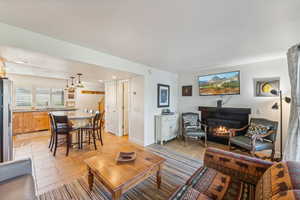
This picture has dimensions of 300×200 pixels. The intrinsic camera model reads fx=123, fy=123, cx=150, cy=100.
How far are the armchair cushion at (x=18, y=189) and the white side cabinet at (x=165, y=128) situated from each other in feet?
9.58

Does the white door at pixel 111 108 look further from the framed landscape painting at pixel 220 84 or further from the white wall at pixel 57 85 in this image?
the framed landscape painting at pixel 220 84

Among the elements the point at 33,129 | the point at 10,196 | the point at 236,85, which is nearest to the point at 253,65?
the point at 236,85

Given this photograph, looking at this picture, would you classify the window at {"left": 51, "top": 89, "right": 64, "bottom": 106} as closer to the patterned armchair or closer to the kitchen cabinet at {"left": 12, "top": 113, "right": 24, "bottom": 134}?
the kitchen cabinet at {"left": 12, "top": 113, "right": 24, "bottom": 134}

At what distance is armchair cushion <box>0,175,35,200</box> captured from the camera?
42.0 inches

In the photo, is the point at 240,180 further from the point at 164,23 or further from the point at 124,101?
the point at 124,101

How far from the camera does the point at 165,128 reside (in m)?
3.82

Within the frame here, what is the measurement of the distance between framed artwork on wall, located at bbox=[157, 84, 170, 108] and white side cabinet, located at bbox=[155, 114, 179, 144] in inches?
18.5

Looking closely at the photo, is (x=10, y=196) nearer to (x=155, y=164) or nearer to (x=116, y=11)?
(x=155, y=164)

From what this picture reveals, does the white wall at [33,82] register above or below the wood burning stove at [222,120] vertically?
above

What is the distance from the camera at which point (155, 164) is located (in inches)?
67.3

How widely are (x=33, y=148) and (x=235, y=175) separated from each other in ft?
14.8

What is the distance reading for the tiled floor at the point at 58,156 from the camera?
2.05 meters

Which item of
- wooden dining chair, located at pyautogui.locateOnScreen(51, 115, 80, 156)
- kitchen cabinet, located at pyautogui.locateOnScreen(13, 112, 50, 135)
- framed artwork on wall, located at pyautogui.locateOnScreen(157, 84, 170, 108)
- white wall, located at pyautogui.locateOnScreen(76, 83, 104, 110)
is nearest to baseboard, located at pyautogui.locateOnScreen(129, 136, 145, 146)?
framed artwork on wall, located at pyautogui.locateOnScreen(157, 84, 170, 108)

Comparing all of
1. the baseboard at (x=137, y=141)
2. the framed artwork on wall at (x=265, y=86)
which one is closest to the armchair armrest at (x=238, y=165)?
the baseboard at (x=137, y=141)
